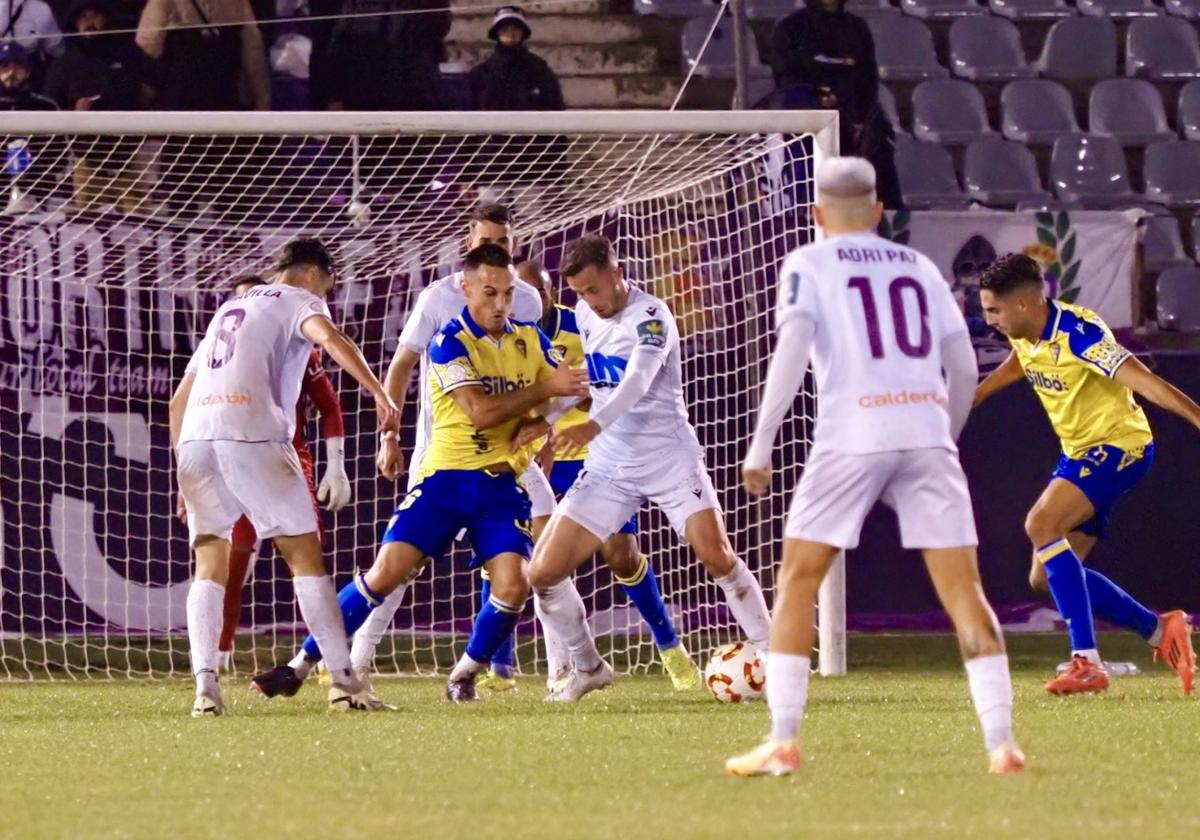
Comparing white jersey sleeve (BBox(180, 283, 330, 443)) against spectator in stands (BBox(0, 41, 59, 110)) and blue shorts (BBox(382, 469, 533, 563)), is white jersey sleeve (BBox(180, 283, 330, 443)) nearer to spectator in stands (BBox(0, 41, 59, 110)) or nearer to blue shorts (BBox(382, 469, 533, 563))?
blue shorts (BBox(382, 469, 533, 563))

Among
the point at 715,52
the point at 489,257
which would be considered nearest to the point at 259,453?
the point at 489,257

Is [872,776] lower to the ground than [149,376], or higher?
lower

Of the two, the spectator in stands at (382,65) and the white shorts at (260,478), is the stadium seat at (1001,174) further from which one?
the white shorts at (260,478)

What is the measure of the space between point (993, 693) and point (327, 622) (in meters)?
3.25

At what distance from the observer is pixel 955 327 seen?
227 inches

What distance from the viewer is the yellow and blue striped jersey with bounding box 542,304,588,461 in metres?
9.64

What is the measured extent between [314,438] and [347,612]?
4.35 metres

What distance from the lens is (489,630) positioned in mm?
8414

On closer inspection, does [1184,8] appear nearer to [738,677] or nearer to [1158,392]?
[1158,392]

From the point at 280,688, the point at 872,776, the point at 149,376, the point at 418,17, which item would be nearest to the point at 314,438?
the point at 149,376

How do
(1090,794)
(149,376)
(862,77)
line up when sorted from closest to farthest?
(1090,794) → (149,376) → (862,77)

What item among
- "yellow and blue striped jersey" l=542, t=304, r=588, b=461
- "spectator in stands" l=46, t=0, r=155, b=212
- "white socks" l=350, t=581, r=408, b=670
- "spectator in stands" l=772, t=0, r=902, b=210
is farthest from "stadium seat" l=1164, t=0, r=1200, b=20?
"white socks" l=350, t=581, r=408, b=670

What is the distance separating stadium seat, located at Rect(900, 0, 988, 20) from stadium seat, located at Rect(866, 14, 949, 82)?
0.19 metres

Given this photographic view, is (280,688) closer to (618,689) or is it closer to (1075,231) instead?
(618,689)
